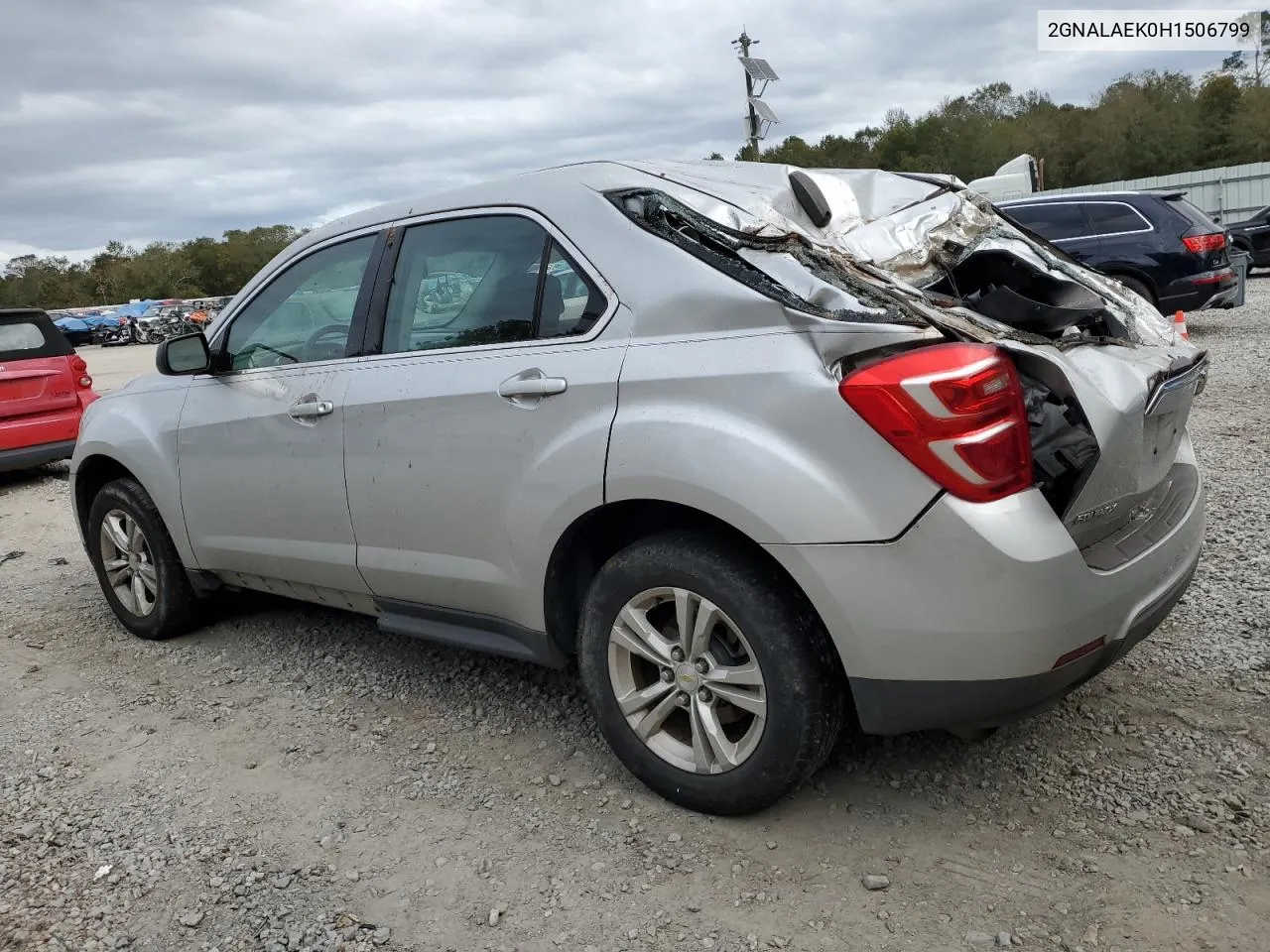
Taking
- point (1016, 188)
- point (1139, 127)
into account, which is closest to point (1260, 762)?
point (1016, 188)

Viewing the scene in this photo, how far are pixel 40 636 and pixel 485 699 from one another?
8.47 ft

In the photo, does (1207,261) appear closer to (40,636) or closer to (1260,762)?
(1260,762)

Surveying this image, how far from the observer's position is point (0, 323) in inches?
342

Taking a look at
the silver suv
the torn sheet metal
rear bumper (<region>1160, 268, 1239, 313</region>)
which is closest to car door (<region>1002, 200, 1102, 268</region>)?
rear bumper (<region>1160, 268, 1239, 313</region>)

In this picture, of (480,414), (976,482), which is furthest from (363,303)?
(976,482)

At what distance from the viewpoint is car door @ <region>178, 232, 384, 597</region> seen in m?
3.49

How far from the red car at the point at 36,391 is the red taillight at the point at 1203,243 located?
1112cm

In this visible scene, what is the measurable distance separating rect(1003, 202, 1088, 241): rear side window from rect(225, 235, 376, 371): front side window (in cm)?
956

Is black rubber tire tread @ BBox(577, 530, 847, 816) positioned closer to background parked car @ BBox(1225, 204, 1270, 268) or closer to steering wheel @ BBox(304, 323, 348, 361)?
steering wheel @ BBox(304, 323, 348, 361)

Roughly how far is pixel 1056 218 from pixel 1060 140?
47562mm

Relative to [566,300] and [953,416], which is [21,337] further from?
[953,416]

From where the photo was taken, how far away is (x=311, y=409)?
11.4ft

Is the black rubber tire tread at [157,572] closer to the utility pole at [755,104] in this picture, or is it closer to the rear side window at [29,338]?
the rear side window at [29,338]

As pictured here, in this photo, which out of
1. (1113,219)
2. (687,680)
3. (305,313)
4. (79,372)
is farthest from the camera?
(1113,219)
